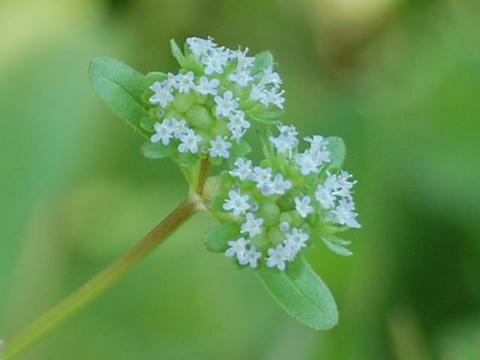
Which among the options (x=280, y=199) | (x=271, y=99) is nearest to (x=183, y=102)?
(x=271, y=99)

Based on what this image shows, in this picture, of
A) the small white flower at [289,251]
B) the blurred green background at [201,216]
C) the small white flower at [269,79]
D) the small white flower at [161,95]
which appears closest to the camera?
the small white flower at [289,251]

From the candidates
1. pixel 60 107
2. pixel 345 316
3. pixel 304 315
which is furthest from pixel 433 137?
pixel 304 315

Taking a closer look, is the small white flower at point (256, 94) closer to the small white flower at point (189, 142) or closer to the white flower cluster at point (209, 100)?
the white flower cluster at point (209, 100)

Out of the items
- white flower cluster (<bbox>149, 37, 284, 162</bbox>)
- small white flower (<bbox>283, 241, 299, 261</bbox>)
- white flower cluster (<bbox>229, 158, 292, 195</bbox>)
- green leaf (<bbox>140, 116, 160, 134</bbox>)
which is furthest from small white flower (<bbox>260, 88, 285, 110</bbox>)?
small white flower (<bbox>283, 241, 299, 261</bbox>)

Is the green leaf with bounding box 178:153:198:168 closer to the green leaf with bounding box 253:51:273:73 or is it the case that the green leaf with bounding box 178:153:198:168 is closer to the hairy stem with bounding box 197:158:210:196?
the hairy stem with bounding box 197:158:210:196

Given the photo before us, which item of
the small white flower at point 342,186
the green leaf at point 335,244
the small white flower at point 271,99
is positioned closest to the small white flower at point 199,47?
the small white flower at point 271,99

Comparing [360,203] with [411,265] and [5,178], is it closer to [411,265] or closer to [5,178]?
[411,265]
